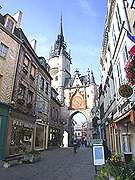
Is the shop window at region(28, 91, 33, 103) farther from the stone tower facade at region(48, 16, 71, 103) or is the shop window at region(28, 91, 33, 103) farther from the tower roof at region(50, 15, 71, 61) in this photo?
the tower roof at region(50, 15, 71, 61)

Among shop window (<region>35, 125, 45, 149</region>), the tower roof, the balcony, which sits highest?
the tower roof

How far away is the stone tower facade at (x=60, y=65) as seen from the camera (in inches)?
2050

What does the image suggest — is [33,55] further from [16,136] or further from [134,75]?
[134,75]

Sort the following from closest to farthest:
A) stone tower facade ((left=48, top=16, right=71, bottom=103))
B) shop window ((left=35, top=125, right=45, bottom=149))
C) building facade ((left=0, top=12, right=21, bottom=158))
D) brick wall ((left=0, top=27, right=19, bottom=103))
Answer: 1. building facade ((left=0, top=12, right=21, bottom=158))
2. brick wall ((left=0, top=27, right=19, bottom=103))
3. shop window ((left=35, top=125, right=45, bottom=149))
4. stone tower facade ((left=48, top=16, right=71, bottom=103))

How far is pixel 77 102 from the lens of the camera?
49656mm

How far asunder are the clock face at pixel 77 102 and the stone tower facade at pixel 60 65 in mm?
3295

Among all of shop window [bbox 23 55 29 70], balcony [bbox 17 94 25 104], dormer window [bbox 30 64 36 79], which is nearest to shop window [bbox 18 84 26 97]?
balcony [bbox 17 94 25 104]

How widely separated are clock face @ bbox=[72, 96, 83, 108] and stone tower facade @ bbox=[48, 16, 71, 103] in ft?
10.8

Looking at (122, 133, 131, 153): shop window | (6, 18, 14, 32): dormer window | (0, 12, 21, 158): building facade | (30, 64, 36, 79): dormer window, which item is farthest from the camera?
(30, 64, 36, 79): dormer window

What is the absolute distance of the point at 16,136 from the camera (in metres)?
14.2

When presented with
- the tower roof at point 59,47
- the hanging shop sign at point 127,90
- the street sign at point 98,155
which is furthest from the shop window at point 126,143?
the tower roof at point 59,47

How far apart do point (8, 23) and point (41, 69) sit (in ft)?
27.0

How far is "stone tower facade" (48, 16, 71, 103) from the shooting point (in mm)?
52062

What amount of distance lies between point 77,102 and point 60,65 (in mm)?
11804
